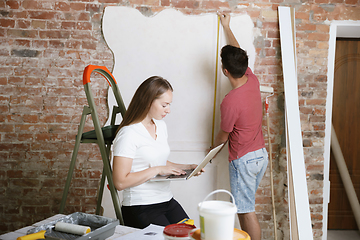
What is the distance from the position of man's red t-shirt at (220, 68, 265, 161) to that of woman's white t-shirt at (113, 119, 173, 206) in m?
0.71

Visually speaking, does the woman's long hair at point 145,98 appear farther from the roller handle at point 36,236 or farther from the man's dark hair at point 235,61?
the roller handle at point 36,236

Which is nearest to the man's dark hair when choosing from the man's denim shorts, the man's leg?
the man's denim shorts

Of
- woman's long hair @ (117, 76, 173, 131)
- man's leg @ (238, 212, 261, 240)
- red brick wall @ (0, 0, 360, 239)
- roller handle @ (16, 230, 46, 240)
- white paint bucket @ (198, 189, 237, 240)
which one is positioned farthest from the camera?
red brick wall @ (0, 0, 360, 239)

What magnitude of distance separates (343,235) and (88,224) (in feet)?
9.22

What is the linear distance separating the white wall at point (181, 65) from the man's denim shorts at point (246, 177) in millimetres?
364

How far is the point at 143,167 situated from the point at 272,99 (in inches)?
59.7

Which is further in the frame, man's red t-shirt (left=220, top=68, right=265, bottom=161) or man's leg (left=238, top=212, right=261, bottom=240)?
man's leg (left=238, top=212, right=261, bottom=240)

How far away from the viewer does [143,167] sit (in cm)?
185

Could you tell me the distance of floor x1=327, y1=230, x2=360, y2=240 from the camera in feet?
9.75

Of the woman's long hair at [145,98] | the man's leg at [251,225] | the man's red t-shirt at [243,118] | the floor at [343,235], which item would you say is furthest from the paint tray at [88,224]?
the floor at [343,235]

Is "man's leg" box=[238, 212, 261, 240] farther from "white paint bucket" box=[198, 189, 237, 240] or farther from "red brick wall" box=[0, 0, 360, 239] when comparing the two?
"white paint bucket" box=[198, 189, 237, 240]

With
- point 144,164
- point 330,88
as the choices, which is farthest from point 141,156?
point 330,88

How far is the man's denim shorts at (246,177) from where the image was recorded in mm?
2441

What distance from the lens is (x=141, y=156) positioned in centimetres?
183
